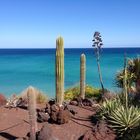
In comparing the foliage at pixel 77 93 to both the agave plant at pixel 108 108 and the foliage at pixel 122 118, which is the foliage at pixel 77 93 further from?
the foliage at pixel 122 118

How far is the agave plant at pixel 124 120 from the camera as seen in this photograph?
11.5 meters

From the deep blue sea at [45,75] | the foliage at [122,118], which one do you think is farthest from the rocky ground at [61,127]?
the deep blue sea at [45,75]

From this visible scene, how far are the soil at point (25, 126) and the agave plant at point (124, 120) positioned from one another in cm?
73

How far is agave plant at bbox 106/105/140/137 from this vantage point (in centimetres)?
1150

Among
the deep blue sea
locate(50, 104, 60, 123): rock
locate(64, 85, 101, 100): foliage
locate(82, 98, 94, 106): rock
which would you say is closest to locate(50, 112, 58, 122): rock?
locate(50, 104, 60, 123): rock

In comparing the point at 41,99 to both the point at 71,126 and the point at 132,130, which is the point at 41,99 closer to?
the point at 71,126

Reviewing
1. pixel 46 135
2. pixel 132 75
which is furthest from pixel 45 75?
pixel 46 135

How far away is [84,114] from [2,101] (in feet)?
10.3

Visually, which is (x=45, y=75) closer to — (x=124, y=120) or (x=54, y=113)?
(x=54, y=113)

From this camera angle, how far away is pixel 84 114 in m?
13.7

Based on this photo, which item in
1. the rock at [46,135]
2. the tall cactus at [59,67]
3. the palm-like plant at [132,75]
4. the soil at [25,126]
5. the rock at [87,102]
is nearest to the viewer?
the rock at [46,135]

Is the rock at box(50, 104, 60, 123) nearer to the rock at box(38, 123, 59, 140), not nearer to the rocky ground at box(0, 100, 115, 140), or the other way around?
the rocky ground at box(0, 100, 115, 140)

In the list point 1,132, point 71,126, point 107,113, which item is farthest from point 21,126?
point 107,113

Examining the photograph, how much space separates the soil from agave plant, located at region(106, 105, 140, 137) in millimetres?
730
